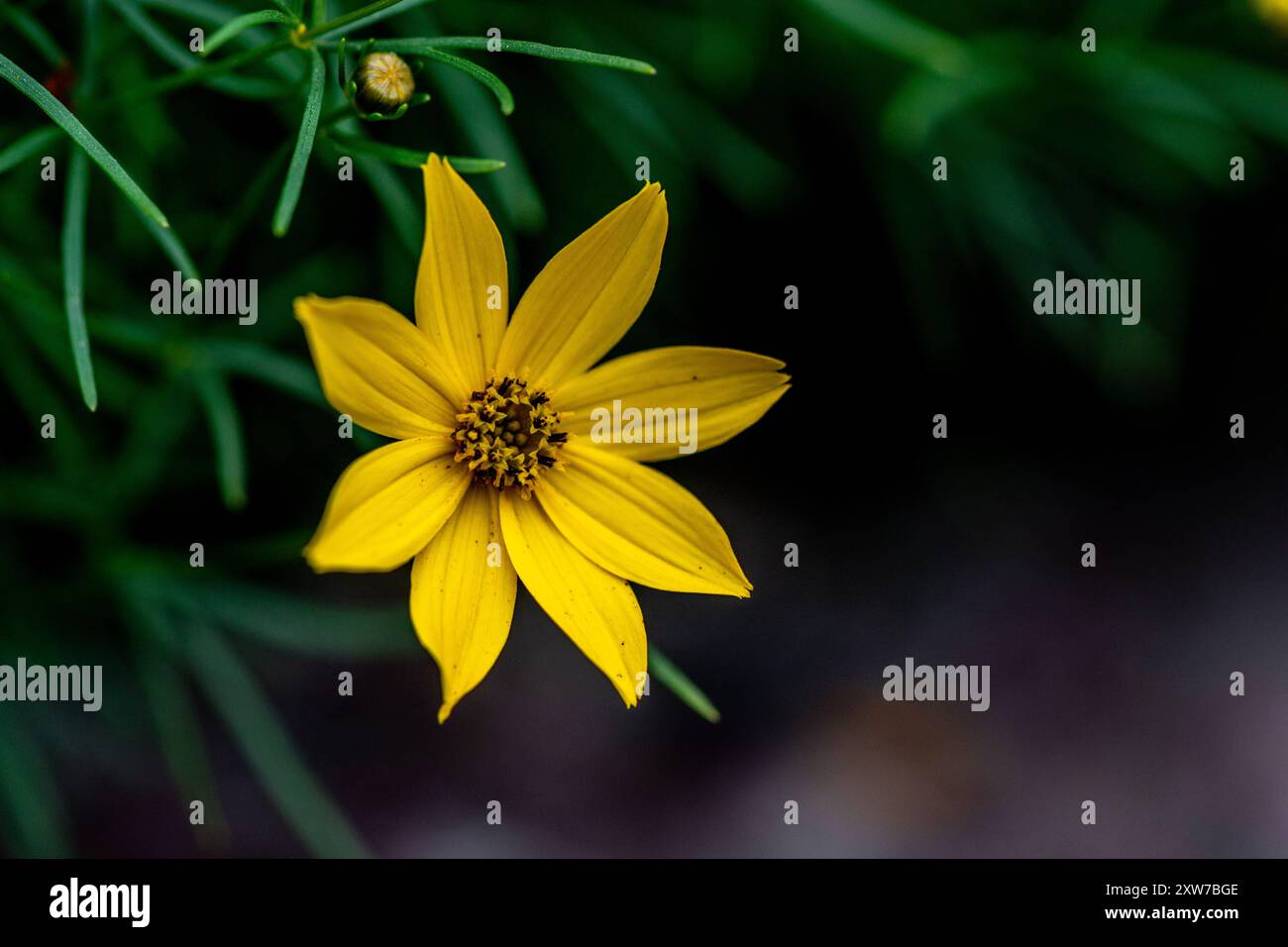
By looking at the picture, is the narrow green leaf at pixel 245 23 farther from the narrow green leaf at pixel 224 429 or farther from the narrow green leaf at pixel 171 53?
the narrow green leaf at pixel 224 429

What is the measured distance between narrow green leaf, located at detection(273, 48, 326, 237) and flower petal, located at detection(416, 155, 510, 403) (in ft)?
0.46

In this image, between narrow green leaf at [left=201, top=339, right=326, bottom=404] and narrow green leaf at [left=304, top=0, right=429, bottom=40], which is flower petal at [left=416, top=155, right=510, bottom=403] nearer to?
narrow green leaf at [left=304, top=0, right=429, bottom=40]

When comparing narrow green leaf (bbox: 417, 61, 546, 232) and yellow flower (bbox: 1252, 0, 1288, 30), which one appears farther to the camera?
yellow flower (bbox: 1252, 0, 1288, 30)

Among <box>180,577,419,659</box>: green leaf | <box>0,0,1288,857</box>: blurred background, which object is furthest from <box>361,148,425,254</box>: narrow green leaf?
<box>180,577,419,659</box>: green leaf

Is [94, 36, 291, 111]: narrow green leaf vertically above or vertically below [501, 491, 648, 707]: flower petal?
above

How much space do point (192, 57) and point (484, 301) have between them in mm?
638

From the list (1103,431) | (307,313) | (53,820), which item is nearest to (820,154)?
(1103,431)

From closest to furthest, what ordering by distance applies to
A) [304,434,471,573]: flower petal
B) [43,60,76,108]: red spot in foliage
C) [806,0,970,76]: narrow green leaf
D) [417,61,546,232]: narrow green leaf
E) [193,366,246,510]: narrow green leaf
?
[304,434,471,573]: flower petal → [43,60,76,108]: red spot in foliage → [193,366,246,510]: narrow green leaf → [417,61,546,232]: narrow green leaf → [806,0,970,76]: narrow green leaf

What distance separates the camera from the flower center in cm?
148

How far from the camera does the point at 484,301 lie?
139 centimetres

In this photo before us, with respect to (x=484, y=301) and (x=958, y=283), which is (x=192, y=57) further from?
(x=958, y=283)

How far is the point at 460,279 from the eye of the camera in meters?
1.34

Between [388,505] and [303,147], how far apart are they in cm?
42
